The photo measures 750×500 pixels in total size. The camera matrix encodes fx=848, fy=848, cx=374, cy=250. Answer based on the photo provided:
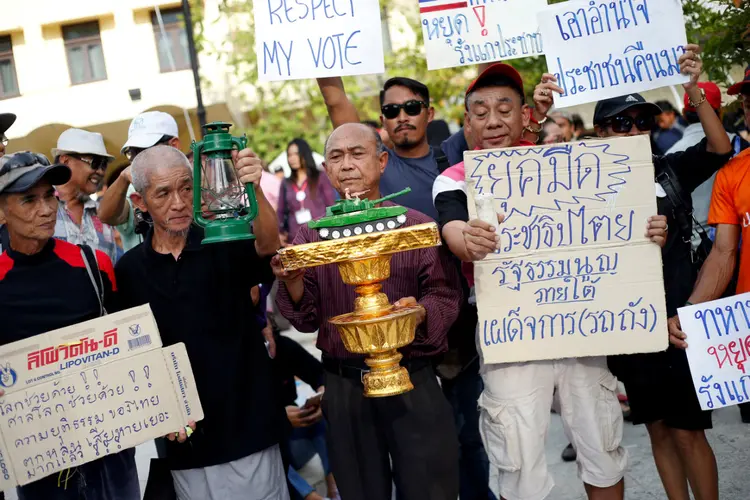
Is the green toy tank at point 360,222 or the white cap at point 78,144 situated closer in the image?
the green toy tank at point 360,222

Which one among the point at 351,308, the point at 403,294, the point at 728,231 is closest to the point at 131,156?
the point at 351,308

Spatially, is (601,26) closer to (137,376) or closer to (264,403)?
(264,403)

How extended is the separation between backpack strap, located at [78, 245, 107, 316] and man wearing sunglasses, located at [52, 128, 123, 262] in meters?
1.46

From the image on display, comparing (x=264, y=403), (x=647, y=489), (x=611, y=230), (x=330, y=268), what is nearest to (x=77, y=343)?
(x=264, y=403)

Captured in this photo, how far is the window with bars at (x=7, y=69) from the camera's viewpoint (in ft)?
78.8

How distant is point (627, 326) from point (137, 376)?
2.13 m

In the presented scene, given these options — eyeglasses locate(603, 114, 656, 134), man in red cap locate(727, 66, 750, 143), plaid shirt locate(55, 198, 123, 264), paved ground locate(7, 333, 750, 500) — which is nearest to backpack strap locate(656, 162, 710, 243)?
eyeglasses locate(603, 114, 656, 134)

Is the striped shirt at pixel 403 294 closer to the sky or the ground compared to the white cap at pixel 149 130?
closer to the ground

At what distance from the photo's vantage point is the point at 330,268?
384 centimetres

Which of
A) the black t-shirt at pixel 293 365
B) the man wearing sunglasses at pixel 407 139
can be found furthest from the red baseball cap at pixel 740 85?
the black t-shirt at pixel 293 365

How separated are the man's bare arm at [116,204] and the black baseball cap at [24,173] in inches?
39.0

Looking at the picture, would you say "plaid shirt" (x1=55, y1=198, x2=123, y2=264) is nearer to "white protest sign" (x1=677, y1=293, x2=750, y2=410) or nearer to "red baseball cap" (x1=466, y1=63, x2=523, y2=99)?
"red baseball cap" (x1=466, y1=63, x2=523, y2=99)

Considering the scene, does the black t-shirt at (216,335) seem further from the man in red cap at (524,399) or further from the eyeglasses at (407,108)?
the eyeglasses at (407,108)

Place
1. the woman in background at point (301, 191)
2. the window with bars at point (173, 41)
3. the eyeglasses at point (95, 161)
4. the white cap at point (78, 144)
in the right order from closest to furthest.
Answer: the white cap at point (78, 144) < the eyeglasses at point (95, 161) < the woman in background at point (301, 191) < the window with bars at point (173, 41)
